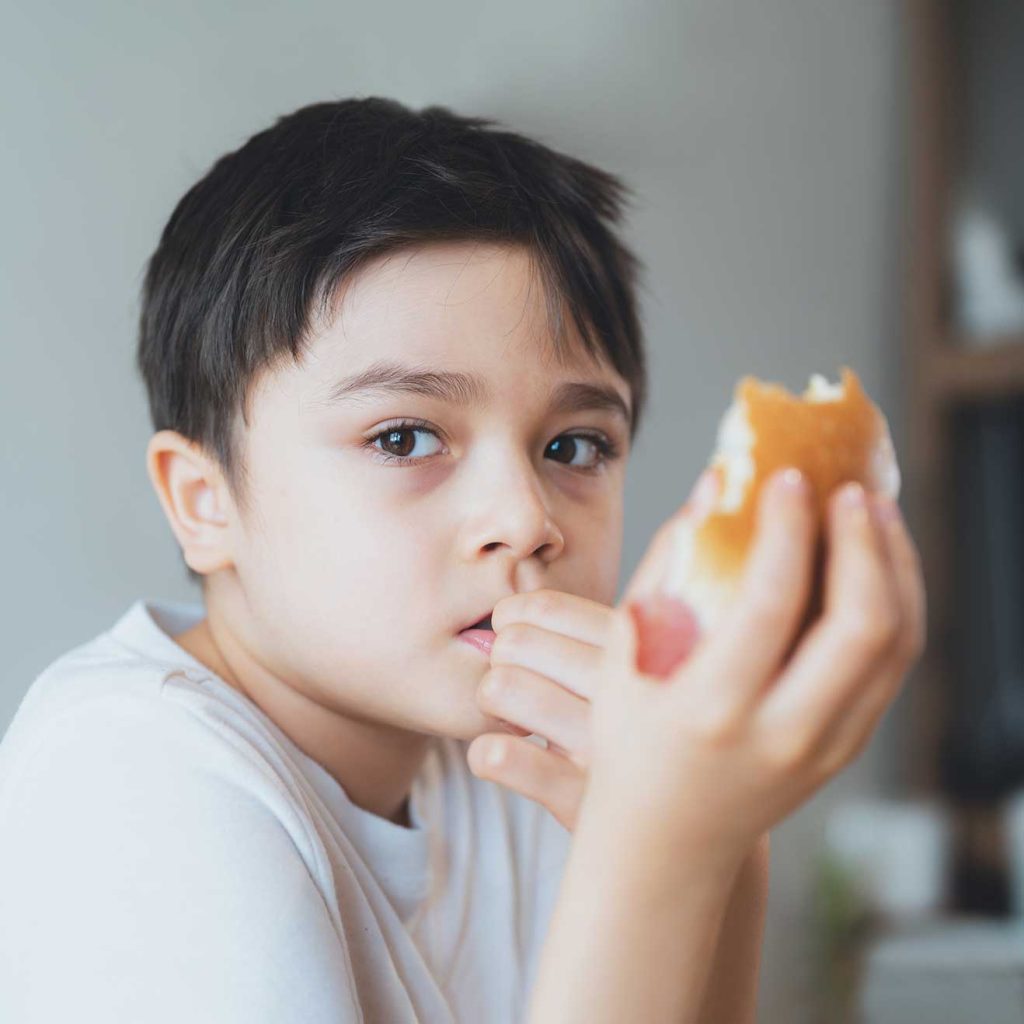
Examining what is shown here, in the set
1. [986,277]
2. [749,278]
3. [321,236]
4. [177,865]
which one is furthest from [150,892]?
[986,277]

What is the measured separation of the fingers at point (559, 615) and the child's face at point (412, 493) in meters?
0.10

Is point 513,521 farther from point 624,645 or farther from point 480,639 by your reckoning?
point 624,645

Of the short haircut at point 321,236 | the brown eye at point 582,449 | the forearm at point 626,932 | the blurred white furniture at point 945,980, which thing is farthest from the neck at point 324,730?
the blurred white furniture at point 945,980

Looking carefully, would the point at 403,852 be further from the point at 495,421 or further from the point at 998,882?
the point at 998,882

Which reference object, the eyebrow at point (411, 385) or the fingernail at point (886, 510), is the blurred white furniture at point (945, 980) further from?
the fingernail at point (886, 510)

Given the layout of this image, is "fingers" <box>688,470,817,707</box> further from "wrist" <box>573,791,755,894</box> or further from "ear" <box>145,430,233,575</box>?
"ear" <box>145,430,233,575</box>

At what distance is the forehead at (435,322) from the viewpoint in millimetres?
812

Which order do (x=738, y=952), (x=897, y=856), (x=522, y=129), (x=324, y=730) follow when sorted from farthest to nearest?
(x=897, y=856)
(x=522, y=129)
(x=324, y=730)
(x=738, y=952)

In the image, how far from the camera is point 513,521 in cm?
78

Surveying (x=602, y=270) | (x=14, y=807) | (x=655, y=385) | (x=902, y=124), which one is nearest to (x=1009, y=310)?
(x=902, y=124)

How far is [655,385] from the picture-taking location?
1.73m

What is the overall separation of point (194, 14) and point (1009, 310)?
176cm

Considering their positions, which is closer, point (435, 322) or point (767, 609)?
point (767, 609)

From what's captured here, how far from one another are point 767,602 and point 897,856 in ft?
6.72
